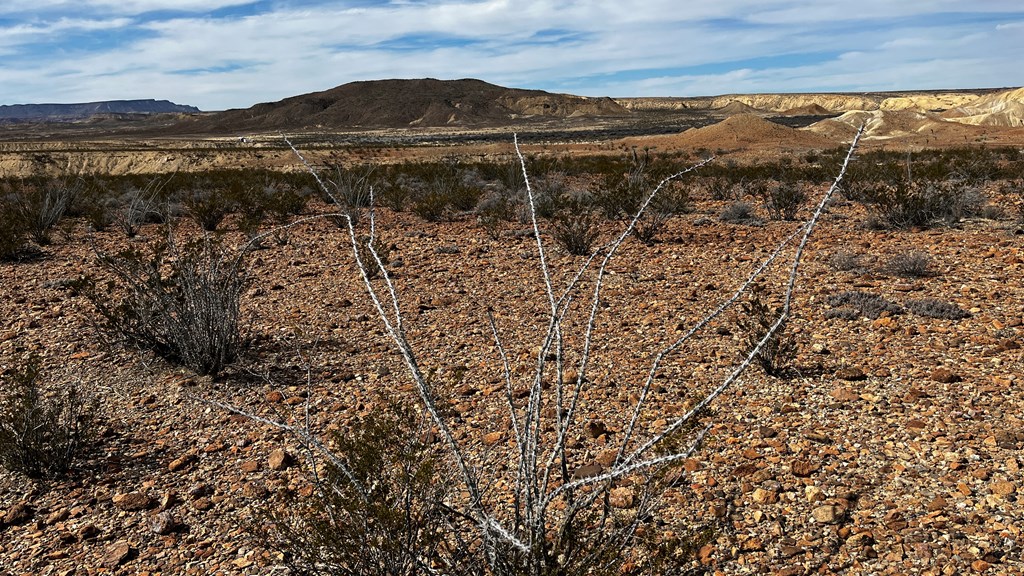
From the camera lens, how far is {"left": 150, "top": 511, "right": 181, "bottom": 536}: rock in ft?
11.3

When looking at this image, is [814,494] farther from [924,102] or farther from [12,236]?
[924,102]

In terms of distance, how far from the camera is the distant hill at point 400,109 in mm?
111250

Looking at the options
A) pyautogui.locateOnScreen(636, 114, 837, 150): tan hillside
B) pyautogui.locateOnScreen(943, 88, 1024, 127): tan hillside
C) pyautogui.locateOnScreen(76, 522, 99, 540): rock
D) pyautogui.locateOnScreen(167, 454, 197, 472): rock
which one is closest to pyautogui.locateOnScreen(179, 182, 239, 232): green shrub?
pyautogui.locateOnScreen(167, 454, 197, 472): rock

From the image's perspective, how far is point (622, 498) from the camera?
3.45 metres

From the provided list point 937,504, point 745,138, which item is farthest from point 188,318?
point 745,138

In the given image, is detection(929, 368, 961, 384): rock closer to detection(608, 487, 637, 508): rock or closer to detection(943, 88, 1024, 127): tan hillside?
detection(608, 487, 637, 508): rock

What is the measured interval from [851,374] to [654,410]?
152 centimetres

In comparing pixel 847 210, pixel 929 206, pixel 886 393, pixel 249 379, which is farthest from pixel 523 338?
pixel 847 210

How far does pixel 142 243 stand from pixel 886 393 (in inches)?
444

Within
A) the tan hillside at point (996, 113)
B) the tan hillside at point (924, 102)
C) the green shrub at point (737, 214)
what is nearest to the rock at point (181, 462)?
the green shrub at point (737, 214)

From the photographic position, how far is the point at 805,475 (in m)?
3.57

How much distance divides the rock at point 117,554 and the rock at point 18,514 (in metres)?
0.65

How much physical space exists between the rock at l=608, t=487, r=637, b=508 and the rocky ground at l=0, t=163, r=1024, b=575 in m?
0.23

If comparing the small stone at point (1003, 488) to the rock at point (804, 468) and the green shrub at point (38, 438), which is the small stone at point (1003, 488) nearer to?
the rock at point (804, 468)
